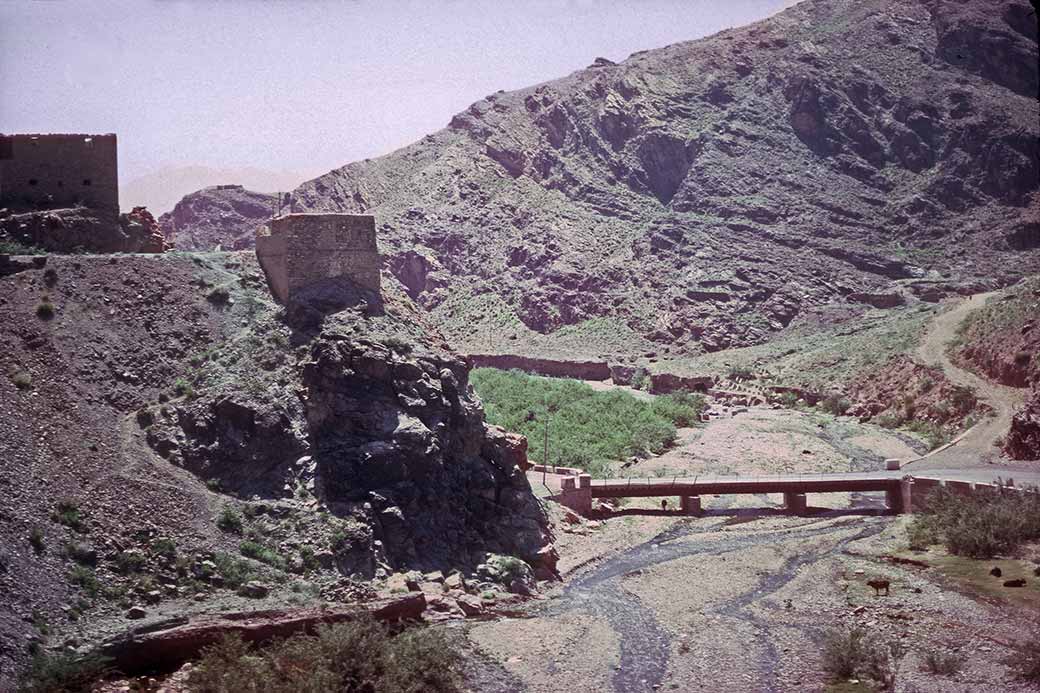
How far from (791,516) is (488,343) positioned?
48.7m

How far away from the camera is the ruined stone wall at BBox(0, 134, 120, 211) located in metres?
38.0

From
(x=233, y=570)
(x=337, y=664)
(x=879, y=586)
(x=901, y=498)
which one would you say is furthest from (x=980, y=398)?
(x=337, y=664)

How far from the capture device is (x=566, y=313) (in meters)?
99.2

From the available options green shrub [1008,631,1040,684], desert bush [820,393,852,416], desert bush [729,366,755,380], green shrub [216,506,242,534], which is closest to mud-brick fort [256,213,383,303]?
green shrub [216,506,242,534]

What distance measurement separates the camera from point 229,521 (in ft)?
106

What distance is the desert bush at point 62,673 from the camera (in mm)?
24781

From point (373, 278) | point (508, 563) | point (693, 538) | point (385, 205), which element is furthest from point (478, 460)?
point (385, 205)

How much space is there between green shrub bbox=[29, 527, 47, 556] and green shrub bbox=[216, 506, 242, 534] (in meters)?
4.88

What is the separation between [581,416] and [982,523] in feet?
96.4

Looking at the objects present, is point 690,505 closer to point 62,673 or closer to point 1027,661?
point 1027,661

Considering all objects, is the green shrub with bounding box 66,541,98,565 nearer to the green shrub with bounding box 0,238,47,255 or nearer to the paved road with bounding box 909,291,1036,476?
the green shrub with bounding box 0,238,47,255

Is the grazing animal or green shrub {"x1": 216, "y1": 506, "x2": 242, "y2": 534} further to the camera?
the grazing animal

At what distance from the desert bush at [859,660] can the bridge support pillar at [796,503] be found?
63.6 feet

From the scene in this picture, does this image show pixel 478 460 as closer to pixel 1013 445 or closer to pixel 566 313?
pixel 1013 445
